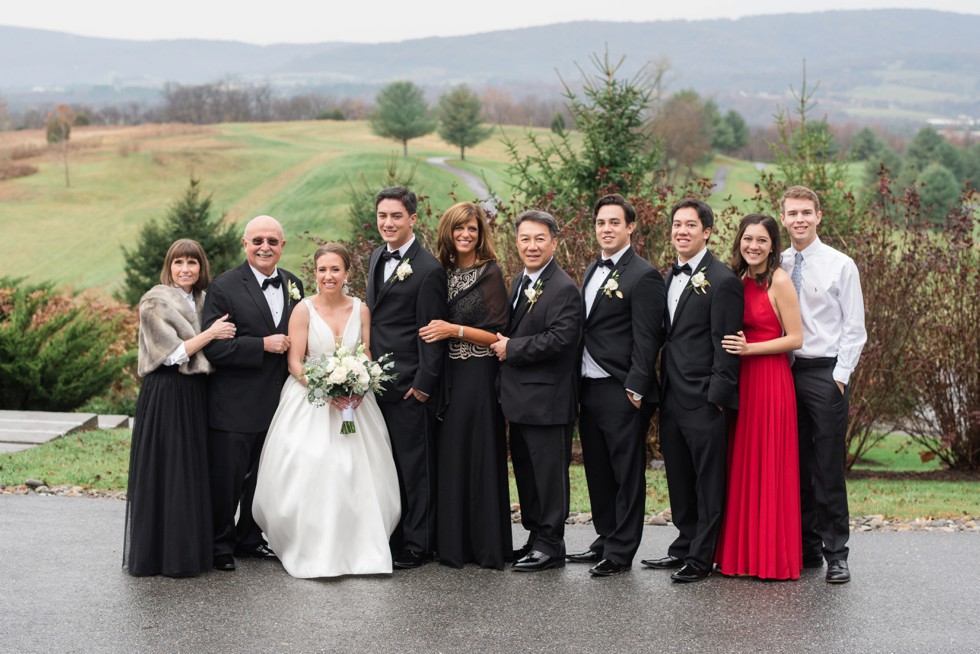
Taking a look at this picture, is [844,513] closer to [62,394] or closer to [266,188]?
[62,394]

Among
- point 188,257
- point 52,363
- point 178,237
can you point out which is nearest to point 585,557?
point 188,257

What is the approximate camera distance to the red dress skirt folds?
6535mm

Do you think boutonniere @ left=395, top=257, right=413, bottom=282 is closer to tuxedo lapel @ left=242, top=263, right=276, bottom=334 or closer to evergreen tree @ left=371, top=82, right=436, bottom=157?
tuxedo lapel @ left=242, top=263, right=276, bottom=334

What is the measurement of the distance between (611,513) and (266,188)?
2701 inches

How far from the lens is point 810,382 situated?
6.68m

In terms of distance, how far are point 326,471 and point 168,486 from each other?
1.00 meters

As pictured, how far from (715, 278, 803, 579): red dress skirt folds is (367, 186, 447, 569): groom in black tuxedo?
1.97 m

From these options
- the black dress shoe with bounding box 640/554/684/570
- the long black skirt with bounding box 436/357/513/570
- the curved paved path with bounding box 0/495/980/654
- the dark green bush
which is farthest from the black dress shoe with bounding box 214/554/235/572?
the dark green bush

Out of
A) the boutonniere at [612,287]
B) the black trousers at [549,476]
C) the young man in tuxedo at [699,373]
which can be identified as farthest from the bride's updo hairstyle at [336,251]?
the young man in tuxedo at [699,373]

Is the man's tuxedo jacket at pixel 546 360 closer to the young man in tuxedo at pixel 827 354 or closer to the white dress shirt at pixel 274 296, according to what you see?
the young man in tuxedo at pixel 827 354

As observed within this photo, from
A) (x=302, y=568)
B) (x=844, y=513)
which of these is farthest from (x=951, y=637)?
(x=302, y=568)

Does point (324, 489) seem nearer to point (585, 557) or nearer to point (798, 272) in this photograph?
point (585, 557)

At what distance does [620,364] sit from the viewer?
671cm

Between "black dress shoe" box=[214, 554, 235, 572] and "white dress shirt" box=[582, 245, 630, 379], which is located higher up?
"white dress shirt" box=[582, 245, 630, 379]
